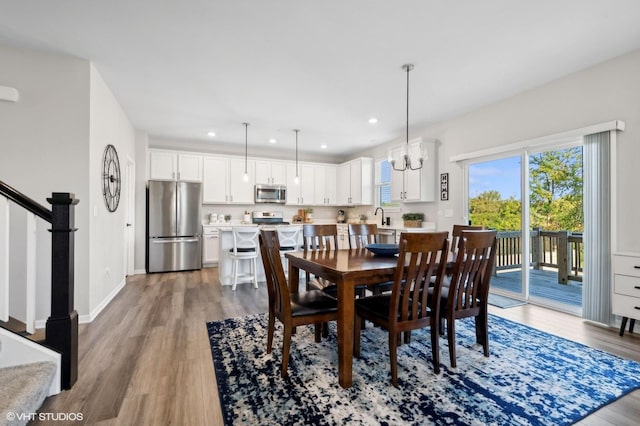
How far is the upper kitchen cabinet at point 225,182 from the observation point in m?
6.38

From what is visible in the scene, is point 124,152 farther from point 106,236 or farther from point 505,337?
point 505,337

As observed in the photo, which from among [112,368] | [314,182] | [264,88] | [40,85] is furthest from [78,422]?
[314,182]

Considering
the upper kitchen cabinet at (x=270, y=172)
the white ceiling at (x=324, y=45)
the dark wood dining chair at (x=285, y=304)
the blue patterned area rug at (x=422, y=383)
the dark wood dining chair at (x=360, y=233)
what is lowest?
the blue patterned area rug at (x=422, y=383)

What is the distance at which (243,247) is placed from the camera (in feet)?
15.0

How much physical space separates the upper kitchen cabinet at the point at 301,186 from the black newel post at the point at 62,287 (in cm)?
533

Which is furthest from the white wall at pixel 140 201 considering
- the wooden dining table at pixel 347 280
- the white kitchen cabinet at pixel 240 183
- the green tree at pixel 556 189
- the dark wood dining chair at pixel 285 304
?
the green tree at pixel 556 189

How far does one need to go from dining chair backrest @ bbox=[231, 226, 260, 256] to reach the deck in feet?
11.8

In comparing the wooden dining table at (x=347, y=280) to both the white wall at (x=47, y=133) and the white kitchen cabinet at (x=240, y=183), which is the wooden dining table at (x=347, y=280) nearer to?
the white wall at (x=47, y=133)

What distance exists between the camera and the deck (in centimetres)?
376

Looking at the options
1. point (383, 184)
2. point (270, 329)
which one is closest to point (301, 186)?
point (383, 184)

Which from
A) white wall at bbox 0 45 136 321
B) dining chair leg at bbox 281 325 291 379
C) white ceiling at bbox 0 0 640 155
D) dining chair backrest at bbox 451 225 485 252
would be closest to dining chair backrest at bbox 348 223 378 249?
dining chair backrest at bbox 451 225 485 252

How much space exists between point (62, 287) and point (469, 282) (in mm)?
2743

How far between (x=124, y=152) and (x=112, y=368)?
3595mm

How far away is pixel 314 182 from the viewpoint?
7.40 meters
